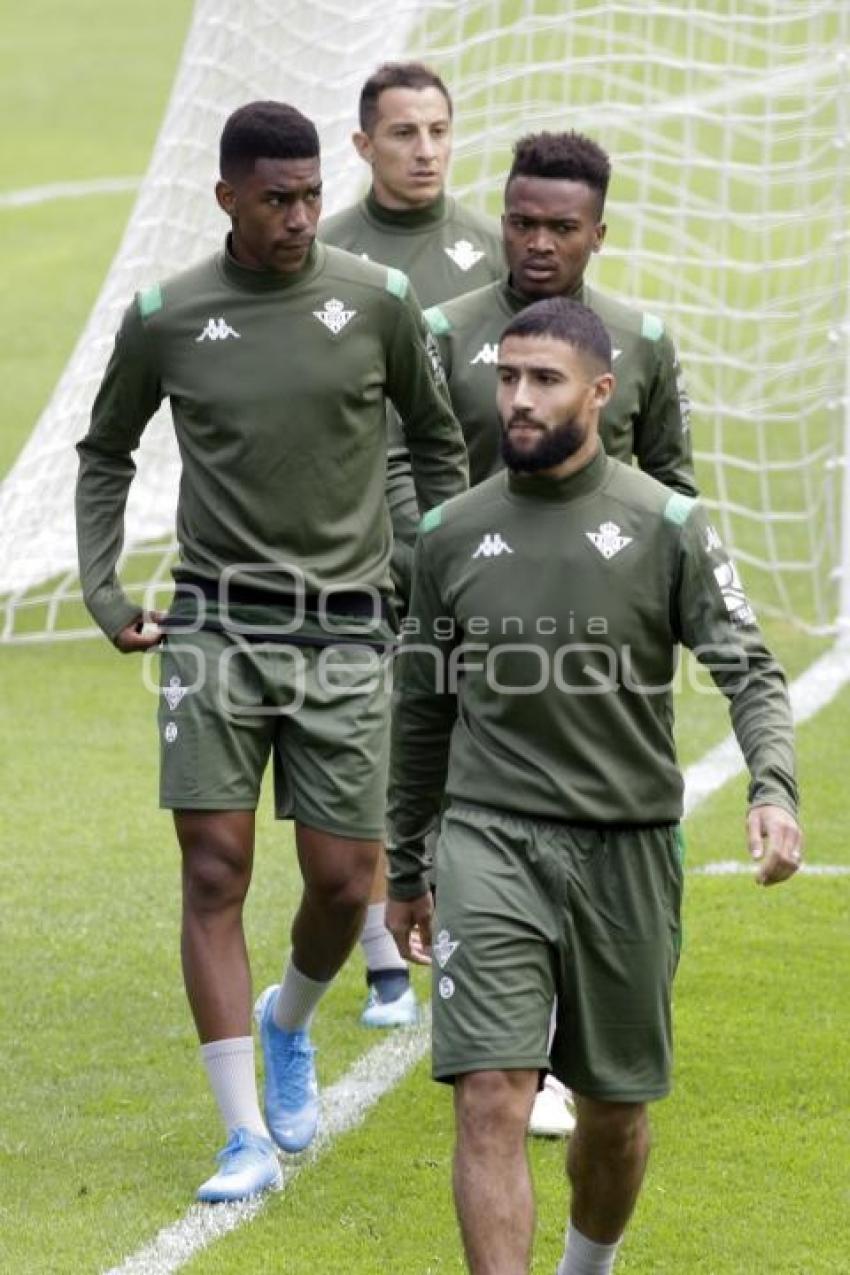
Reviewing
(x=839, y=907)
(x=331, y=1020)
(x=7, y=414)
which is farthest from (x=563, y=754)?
(x=7, y=414)

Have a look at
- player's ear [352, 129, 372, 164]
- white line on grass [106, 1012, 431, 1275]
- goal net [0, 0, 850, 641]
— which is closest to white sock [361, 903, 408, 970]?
white line on grass [106, 1012, 431, 1275]

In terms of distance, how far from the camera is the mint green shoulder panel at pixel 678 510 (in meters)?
5.23

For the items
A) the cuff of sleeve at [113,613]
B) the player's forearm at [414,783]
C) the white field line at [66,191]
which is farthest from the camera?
the white field line at [66,191]

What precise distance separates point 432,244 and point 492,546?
101 inches

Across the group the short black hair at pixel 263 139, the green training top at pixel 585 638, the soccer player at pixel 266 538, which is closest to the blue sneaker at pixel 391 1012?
the soccer player at pixel 266 538

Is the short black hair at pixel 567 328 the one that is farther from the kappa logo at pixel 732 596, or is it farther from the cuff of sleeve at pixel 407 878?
the cuff of sleeve at pixel 407 878

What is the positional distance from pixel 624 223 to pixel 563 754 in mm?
16243

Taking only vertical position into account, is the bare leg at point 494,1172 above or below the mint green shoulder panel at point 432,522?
below

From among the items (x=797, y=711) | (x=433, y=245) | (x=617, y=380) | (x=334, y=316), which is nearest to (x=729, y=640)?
(x=617, y=380)

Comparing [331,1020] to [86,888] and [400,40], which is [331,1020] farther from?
[400,40]

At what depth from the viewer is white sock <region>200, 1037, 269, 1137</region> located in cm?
620

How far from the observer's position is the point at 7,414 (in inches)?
674

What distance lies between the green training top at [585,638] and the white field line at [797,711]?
12.6 ft

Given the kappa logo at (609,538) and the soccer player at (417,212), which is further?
the soccer player at (417,212)
